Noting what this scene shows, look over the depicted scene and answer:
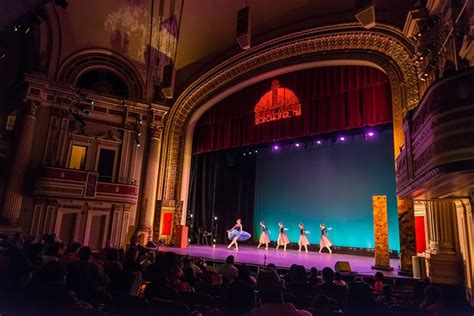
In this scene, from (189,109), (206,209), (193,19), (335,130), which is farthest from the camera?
(206,209)

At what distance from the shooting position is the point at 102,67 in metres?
14.6

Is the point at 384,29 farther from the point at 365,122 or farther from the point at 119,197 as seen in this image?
the point at 119,197

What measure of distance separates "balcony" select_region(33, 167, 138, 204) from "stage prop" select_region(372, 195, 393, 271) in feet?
30.5

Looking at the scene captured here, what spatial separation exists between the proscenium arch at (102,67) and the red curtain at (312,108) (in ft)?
11.9

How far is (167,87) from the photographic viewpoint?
29.4ft

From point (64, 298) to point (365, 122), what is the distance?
10181mm

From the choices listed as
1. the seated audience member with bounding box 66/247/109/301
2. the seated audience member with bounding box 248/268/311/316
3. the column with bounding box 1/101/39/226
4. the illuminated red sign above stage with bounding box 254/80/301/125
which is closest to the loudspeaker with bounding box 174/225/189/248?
the illuminated red sign above stage with bounding box 254/80/301/125

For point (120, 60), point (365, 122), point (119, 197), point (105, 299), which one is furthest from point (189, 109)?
point (105, 299)

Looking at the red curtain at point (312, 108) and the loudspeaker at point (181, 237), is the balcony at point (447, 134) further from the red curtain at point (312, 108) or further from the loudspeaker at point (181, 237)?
the loudspeaker at point (181, 237)

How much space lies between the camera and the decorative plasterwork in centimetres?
992

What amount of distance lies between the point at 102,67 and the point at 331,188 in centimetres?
1157

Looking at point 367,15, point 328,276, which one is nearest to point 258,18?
point 367,15

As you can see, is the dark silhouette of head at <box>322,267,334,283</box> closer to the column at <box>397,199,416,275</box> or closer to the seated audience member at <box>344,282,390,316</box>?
the seated audience member at <box>344,282,390,316</box>

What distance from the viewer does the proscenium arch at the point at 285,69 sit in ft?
32.7
